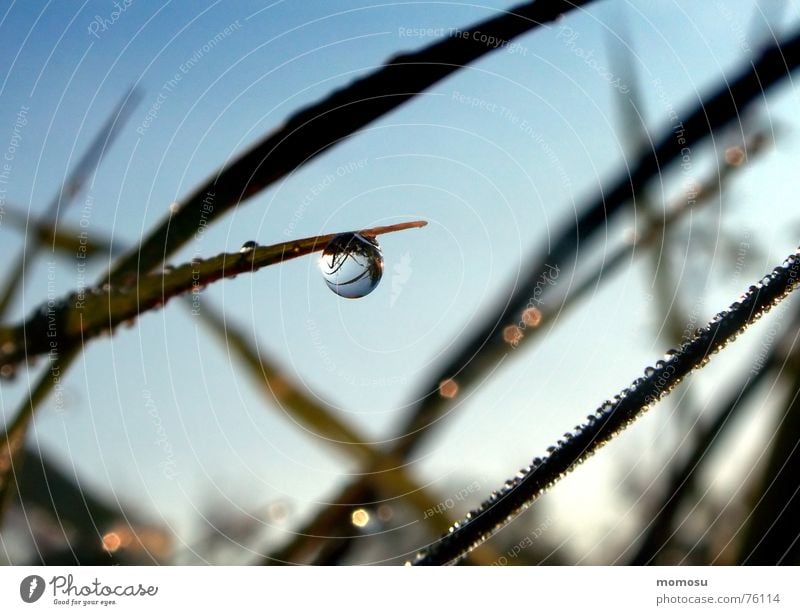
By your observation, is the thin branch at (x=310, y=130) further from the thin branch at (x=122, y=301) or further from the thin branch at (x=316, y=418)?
the thin branch at (x=316, y=418)

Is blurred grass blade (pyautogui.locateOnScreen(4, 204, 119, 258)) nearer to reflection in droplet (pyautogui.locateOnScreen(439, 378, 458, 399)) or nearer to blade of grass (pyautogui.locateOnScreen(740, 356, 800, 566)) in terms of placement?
reflection in droplet (pyautogui.locateOnScreen(439, 378, 458, 399))

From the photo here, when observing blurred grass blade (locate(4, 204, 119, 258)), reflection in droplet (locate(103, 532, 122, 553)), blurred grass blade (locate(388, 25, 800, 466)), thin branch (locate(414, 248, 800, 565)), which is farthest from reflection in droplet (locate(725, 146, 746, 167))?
reflection in droplet (locate(103, 532, 122, 553))

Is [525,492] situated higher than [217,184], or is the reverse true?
[217,184]

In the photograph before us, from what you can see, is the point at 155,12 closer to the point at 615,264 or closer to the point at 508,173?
the point at 508,173

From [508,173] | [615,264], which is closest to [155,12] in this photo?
[508,173]

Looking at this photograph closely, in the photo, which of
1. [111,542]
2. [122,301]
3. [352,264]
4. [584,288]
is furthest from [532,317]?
[111,542]

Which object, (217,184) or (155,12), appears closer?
(217,184)

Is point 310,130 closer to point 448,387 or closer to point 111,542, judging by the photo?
point 448,387

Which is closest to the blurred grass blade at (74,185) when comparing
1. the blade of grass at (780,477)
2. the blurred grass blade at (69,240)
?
the blurred grass blade at (69,240)
